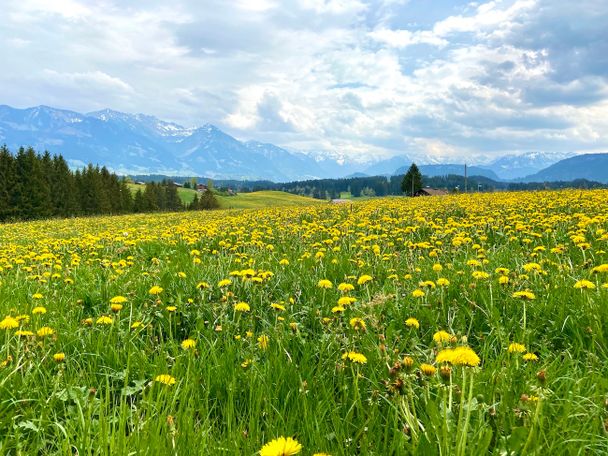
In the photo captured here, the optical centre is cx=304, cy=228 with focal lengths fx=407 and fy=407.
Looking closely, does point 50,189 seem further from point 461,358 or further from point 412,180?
point 461,358

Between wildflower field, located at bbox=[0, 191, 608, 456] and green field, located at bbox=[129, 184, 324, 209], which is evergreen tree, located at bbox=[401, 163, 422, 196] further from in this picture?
wildflower field, located at bbox=[0, 191, 608, 456]

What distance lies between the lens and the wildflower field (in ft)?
5.35

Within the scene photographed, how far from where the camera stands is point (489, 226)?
25.6 feet

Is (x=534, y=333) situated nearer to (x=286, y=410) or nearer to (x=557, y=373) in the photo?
(x=557, y=373)

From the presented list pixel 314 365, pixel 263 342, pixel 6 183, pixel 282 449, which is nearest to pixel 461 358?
pixel 282 449

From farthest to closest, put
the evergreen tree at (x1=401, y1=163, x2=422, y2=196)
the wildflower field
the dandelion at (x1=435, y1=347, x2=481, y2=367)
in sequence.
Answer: the evergreen tree at (x1=401, y1=163, x2=422, y2=196), the wildflower field, the dandelion at (x1=435, y1=347, x2=481, y2=367)

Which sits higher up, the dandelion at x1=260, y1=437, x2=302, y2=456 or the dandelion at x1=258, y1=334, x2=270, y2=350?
the dandelion at x1=260, y1=437, x2=302, y2=456

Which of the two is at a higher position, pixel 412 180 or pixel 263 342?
pixel 412 180

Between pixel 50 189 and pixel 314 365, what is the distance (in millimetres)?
76674

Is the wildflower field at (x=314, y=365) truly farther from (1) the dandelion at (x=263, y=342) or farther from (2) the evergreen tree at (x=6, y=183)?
(2) the evergreen tree at (x=6, y=183)

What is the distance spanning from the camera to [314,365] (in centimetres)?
263

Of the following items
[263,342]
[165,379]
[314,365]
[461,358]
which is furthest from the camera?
[263,342]

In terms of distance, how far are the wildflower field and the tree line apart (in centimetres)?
5180

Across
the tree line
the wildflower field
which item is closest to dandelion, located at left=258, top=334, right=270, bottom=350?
the wildflower field
